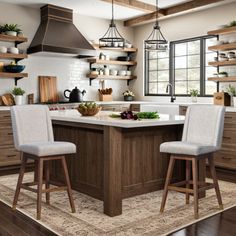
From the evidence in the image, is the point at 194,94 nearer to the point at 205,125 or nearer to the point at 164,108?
the point at 164,108

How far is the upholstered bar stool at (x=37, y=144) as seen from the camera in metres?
2.99

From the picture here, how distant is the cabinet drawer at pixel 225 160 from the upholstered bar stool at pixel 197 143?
76.3 inches

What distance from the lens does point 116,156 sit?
312cm

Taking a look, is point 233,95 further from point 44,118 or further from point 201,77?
point 44,118

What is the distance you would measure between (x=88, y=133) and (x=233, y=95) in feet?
10.9

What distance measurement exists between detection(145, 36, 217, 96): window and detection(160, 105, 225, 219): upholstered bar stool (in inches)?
129

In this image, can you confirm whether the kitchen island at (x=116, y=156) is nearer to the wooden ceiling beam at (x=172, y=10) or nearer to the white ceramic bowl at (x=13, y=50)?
the white ceramic bowl at (x=13, y=50)

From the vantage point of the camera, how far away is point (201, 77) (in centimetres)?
662

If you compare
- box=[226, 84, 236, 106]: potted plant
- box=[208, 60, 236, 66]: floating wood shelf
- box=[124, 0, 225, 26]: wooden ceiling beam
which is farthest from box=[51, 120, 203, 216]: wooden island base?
box=[124, 0, 225, 26]: wooden ceiling beam

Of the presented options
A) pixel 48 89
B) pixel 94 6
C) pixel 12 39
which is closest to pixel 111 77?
pixel 48 89

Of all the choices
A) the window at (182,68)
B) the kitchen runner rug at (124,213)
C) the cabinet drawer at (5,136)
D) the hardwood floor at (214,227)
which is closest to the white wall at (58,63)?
the window at (182,68)

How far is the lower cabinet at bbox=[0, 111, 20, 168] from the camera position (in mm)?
5328

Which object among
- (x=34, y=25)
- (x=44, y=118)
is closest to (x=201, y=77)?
(x=34, y=25)

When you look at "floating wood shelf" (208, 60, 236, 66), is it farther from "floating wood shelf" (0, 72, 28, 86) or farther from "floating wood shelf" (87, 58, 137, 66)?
"floating wood shelf" (0, 72, 28, 86)
